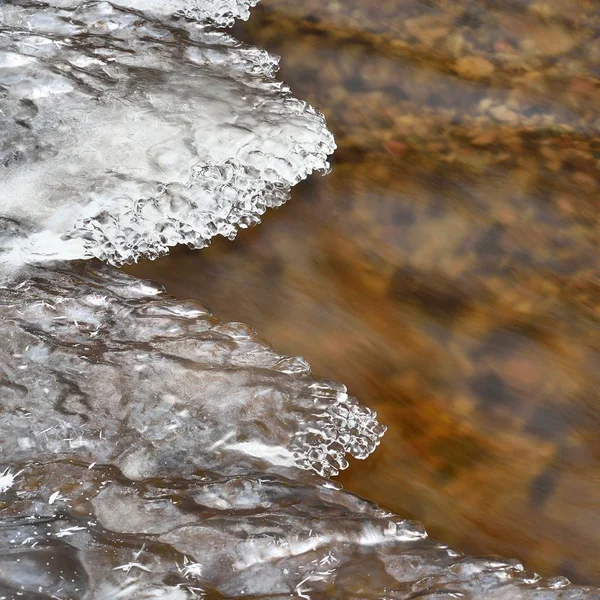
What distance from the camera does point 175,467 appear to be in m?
1.49

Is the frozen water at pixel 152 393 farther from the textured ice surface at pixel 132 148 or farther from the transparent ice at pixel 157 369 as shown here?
the textured ice surface at pixel 132 148

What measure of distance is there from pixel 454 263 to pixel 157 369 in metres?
0.73

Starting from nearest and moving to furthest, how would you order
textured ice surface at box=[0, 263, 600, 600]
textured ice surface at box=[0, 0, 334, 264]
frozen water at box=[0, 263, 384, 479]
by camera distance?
textured ice surface at box=[0, 263, 600, 600] → frozen water at box=[0, 263, 384, 479] → textured ice surface at box=[0, 0, 334, 264]

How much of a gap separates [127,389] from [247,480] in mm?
331

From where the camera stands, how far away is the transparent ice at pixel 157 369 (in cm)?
131

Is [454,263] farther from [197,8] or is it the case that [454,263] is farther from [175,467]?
[197,8]

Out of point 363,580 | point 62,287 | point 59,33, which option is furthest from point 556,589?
point 59,33

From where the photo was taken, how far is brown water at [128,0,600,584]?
1.55 m

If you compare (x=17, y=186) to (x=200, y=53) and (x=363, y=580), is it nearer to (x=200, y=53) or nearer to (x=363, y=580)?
(x=200, y=53)

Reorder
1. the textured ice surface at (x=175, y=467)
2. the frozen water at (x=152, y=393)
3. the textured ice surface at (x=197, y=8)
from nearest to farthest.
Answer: the textured ice surface at (x=175, y=467) < the frozen water at (x=152, y=393) < the textured ice surface at (x=197, y=8)

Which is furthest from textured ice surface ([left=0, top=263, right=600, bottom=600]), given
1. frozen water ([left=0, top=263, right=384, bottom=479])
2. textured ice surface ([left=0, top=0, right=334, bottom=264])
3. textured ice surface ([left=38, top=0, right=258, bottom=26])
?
textured ice surface ([left=38, top=0, right=258, bottom=26])

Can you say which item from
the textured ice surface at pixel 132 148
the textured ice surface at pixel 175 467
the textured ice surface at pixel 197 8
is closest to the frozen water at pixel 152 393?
the textured ice surface at pixel 175 467

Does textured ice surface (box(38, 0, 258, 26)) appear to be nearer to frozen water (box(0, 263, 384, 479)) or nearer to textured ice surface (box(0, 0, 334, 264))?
textured ice surface (box(0, 0, 334, 264))

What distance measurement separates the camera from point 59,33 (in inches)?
78.7
